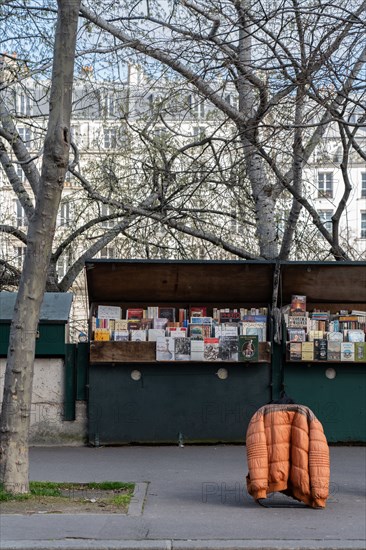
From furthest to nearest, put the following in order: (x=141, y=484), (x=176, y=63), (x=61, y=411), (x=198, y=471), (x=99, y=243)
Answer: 1. (x=99, y=243)
2. (x=176, y=63)
3. (x=61, y=411)
4. (x=198, y=471)
5. (x=141, y=484)

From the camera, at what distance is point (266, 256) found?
53.3 feet

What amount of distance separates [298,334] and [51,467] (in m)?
3.76

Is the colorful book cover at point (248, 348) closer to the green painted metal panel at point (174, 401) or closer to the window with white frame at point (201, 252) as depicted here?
the green painted metal panel at point (174, 401)

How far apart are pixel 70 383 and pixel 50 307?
3.38ft

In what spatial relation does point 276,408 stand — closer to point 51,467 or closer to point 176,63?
point 51,467

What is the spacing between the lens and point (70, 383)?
12078mm

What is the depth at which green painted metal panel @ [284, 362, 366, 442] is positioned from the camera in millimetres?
12188

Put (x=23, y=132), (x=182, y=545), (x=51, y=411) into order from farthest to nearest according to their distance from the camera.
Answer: (x=23, y=132) → (x=51, y=411) → (x=182, y=545)

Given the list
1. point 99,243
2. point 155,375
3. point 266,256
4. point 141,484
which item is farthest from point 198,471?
point 99,243

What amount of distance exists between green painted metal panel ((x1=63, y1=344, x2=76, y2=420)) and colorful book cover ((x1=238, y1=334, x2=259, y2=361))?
2159 mm

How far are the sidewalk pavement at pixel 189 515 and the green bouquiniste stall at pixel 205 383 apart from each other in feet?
3.17

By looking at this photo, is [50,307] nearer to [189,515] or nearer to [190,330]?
[190,330]

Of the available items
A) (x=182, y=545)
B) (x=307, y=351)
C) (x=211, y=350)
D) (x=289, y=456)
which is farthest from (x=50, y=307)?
(x=182, y=545)

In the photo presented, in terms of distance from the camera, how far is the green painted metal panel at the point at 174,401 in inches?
476
